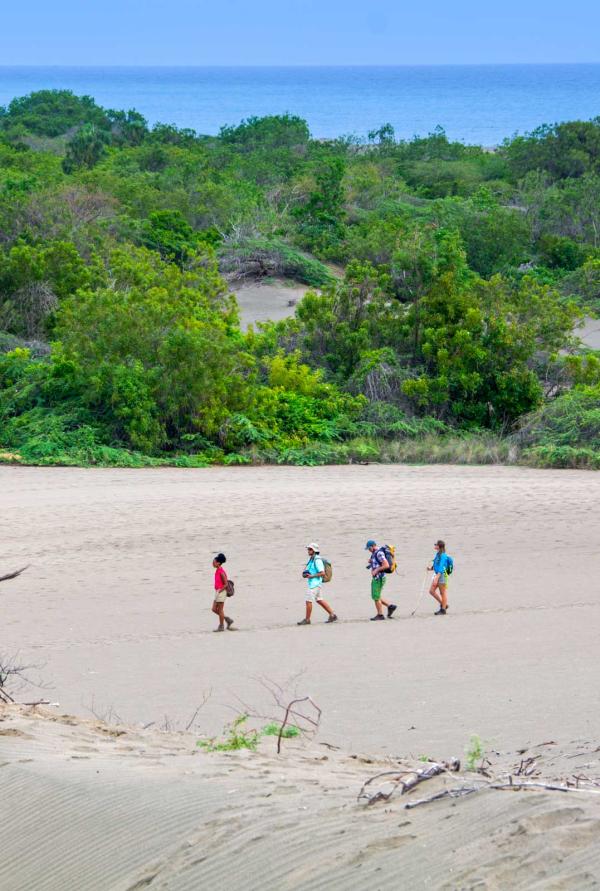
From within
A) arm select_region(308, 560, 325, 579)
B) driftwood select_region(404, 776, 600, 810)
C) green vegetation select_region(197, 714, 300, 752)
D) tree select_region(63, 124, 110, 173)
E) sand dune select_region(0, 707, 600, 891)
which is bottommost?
green vegetation select_region(197, 714, 300, 752)

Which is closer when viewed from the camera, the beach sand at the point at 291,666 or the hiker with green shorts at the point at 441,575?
the beach sand at the point at 291,666

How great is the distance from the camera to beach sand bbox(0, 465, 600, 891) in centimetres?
555

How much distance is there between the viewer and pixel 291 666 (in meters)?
11.6

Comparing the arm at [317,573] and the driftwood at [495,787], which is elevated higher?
the arm at [317,573]

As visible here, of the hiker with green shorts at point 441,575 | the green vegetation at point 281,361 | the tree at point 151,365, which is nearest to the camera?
the hiker with green shorts at point 441,575

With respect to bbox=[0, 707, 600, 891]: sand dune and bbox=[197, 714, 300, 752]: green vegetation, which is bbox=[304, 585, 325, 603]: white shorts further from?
bbox=[0, 707, 600, 891]: sand dune

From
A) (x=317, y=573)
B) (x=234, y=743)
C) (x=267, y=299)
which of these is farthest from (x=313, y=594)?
(x=267, y=299)

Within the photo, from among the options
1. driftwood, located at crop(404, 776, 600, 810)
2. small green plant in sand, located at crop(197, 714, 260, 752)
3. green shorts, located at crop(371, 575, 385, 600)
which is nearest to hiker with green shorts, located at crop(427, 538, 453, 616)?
green shorts, located at crop(371, 575, 385, 600)

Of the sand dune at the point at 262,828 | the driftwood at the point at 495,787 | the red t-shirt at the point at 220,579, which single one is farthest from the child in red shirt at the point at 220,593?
the driftwood at the point at 495,787

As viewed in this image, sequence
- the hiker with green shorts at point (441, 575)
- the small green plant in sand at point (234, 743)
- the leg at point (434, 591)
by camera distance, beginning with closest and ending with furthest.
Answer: the small green plant in sand at point (234, 743), the hiker with green shorts at point (441, 575), the leg at point (434, 591)

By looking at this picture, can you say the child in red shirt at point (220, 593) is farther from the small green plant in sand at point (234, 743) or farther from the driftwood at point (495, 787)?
the driftwood at point (495, 787)

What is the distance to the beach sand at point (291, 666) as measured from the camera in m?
A: 5.55

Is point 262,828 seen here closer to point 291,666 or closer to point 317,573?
point 291,666

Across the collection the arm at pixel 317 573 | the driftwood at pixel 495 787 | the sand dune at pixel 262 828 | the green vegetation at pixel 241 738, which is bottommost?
the green vegetation at pixel 241 738
